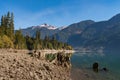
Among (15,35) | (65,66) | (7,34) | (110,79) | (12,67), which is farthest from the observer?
(15,35)

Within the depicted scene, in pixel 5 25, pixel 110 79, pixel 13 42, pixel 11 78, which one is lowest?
pixel 110 79

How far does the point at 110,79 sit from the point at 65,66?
67.7ft

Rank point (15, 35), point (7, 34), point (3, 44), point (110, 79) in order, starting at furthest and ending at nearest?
point (15, 35)
point (7, 34)
point (3, 44)
point (110, 79)

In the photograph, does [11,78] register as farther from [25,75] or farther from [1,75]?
[25,75]

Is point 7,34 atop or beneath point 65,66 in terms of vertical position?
atop

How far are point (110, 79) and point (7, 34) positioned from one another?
10122 cm

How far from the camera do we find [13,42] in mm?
162625

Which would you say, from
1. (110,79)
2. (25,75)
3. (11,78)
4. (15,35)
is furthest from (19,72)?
(15,35)

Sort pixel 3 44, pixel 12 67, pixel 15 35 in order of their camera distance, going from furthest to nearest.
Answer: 1. pixel 15 35
2. pixel 3 44
3. pixel 12 67

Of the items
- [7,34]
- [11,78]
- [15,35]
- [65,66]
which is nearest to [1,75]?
[11,78]

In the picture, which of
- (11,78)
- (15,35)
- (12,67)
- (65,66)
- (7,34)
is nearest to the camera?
(11,78)

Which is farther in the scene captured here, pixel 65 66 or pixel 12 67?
pixel 65 66

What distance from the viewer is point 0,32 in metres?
150

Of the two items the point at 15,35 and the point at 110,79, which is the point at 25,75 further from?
the point at 15,35
